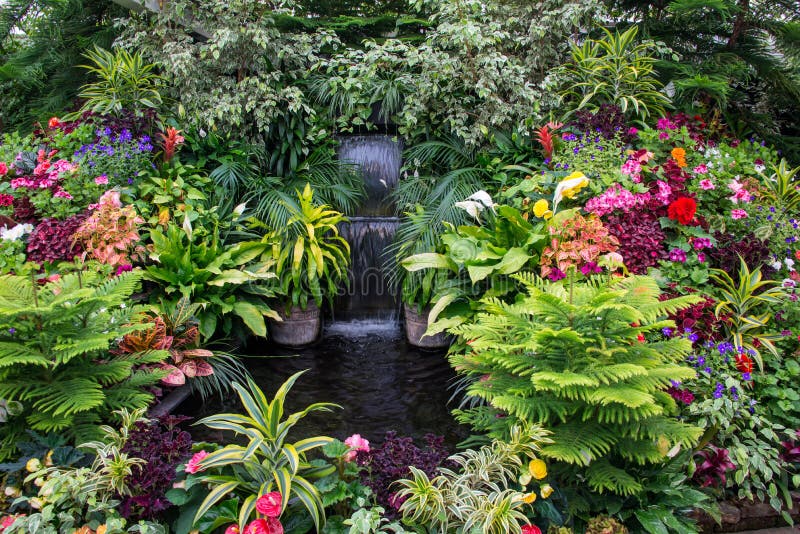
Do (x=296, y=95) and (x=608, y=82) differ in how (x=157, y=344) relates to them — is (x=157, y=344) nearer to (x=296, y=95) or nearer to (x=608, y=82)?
(x=296, y=95)

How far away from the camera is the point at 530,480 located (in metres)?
2.23

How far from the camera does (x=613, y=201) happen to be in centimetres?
359

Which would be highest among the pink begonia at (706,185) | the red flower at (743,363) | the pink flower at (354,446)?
the pink begonia at (706,185)

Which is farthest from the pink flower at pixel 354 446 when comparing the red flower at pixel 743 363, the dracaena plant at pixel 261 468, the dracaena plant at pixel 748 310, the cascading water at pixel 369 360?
the dracaena plant at pixel 748 310

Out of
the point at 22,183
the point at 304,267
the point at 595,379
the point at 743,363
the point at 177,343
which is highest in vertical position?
the point at 22,183

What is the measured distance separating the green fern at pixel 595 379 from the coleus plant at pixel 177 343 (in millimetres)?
1713

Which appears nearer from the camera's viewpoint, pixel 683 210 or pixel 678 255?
pixel 678 255

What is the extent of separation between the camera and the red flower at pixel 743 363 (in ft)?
9.28

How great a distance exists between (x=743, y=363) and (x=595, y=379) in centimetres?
137

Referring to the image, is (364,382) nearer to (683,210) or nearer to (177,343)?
(177,343)

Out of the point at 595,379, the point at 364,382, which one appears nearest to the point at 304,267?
the point at 364,382

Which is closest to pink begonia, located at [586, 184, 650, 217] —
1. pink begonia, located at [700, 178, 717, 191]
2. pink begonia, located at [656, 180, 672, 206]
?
pink begonia, located at [656, 180, 672, 206]

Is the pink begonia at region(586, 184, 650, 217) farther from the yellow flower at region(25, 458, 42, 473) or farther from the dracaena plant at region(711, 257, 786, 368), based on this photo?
the yellow flower at region(25, 458, 42, 473)

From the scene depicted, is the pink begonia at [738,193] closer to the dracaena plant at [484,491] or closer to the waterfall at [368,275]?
the dracaena plant at [484,491]
